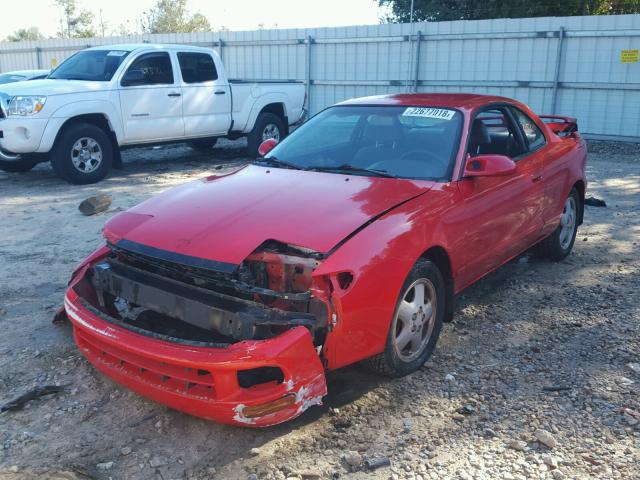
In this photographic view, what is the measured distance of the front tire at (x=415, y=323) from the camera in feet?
11.5

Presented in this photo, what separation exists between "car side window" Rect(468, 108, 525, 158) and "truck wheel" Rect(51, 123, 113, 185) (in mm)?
6417

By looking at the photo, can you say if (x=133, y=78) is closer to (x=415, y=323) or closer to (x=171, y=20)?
(x=415, y=323)

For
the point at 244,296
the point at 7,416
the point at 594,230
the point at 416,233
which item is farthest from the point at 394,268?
the point at 594,230

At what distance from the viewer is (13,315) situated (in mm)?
4578

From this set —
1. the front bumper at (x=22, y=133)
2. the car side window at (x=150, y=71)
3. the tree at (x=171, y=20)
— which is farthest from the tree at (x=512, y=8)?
the tree at (x=171, y=20)

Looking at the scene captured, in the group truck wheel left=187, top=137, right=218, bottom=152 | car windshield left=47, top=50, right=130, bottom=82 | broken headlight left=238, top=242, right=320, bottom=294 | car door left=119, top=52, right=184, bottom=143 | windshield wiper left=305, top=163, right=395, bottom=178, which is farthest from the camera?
truck wheel left=187, top=137, right=218, bottom=152

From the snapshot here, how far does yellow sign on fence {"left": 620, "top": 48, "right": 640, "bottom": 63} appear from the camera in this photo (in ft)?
42.6

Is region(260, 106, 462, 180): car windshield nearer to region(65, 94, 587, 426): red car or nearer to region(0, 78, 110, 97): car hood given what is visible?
region(65, 94, 587, 426): red car

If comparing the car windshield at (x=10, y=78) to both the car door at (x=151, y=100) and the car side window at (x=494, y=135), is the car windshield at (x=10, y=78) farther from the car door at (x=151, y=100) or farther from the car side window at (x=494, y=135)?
the car side window at (x=494, y=135)

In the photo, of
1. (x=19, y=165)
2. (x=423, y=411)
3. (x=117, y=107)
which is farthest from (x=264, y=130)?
(x=423, y=411)

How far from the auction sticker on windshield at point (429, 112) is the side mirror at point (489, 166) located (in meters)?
0.52

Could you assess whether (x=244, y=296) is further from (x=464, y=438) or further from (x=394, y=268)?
(x=464, y=438)

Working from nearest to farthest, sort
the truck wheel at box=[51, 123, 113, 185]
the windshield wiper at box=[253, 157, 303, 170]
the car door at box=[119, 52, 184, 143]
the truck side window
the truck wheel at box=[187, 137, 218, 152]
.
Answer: the windshield wiper at box=[253, 157, 303, 170] → the truck wheel at box=[51, 123, 113, 185] → the car door at box=[119, 52, 184, 143] → the truck side window → the truck wheel at box=[187, 137, 218, 152]

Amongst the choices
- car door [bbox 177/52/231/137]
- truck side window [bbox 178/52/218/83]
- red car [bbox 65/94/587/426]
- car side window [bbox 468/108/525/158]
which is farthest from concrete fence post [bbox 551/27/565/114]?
red car [bbox 65/94/587/426]
